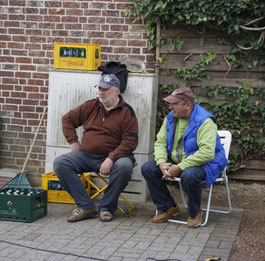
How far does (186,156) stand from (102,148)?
0.97 m

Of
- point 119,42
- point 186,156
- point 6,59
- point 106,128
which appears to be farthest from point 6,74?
point 186,156

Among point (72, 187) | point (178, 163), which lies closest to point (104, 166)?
point (72, 187)

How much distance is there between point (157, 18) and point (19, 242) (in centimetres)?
342

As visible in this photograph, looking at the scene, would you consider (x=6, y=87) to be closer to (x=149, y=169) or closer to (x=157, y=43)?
(x=157, y=43)

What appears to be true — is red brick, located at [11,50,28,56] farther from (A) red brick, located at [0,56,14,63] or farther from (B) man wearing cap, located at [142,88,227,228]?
(B) man wearing cap, located at [142,88,227,228]

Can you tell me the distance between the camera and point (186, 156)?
18.7 feet

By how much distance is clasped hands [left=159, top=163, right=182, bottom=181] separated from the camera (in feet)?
18.2

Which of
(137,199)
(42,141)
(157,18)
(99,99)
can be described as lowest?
(137,199)

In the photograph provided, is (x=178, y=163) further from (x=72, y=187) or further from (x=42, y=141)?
(x=42, y=141)

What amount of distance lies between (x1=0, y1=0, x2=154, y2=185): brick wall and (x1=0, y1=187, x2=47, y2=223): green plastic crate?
191 centimetres

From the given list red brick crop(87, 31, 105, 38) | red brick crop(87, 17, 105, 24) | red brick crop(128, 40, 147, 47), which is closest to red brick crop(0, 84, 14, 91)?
red brick crop(87, 31, 105, 38)

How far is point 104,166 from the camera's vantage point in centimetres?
584

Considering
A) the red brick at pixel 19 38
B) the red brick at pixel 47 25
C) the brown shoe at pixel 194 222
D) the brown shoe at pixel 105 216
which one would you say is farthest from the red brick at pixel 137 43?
the brown shoe at pixel 194 222

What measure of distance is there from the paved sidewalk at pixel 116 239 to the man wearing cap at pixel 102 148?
235 millimetres
